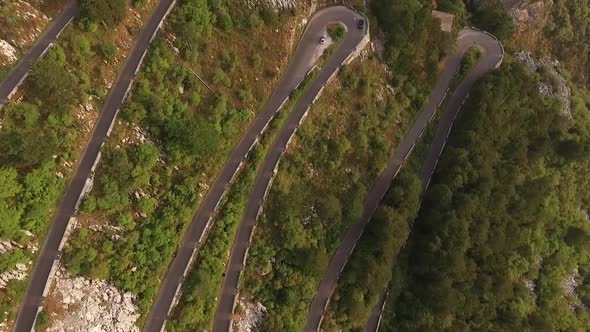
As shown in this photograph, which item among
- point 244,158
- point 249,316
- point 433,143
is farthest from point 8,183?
point 433,143

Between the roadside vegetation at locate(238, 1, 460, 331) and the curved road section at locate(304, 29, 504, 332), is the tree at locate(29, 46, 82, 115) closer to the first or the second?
the roadside vegetation at locate(238, 1, 460, 331)

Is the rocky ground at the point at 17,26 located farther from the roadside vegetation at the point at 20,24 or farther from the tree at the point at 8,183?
the tree at the point at 8,183

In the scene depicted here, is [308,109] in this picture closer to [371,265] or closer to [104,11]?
[371,265]

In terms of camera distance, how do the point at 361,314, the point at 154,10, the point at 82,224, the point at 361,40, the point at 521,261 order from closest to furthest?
the point at 82,224 < the point at 154,10 < the point at 361,314 < the point at 361,40 < the point at 521,261

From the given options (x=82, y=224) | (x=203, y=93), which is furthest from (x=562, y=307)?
(x=82, y=224)

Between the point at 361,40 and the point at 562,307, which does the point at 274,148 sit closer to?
the point at 361,40
